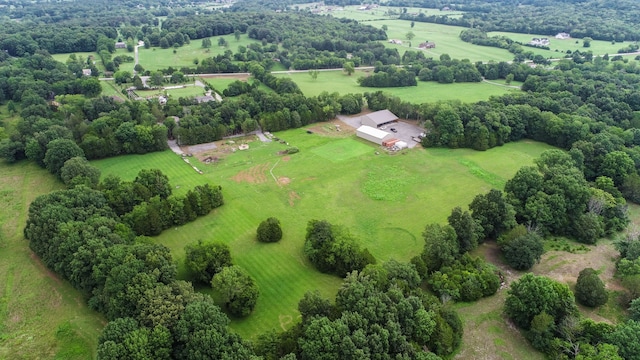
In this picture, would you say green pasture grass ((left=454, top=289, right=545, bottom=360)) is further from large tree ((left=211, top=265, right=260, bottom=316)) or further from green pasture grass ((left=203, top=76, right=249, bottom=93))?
green pasture grass ((left=203, top=76, right=249, bottom=93))

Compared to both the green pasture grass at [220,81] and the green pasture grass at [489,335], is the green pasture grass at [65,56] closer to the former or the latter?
the green pasture grass at [220,81]

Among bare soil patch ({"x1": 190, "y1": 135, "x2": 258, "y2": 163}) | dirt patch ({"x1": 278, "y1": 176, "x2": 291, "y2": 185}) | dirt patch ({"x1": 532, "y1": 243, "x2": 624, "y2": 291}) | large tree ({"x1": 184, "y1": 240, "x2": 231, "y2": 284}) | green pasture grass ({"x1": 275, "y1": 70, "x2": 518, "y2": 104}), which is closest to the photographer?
large tree ({"x1": 184, "y1": 240, "x2": 231, "y2": 284})

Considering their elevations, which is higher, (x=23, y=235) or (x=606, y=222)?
(x=606, y=222)

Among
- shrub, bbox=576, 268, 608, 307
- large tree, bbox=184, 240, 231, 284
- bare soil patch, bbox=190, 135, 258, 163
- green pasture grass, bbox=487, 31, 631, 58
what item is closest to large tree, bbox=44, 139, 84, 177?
bare soil patch, bbox=190, 135, 258, 163

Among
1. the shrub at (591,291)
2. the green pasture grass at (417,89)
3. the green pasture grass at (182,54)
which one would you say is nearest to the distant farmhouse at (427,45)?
the green pasture grass at (417,89)

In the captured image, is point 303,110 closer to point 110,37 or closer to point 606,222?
point 606,222

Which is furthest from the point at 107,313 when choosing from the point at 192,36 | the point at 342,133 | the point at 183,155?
the point at 192,36
